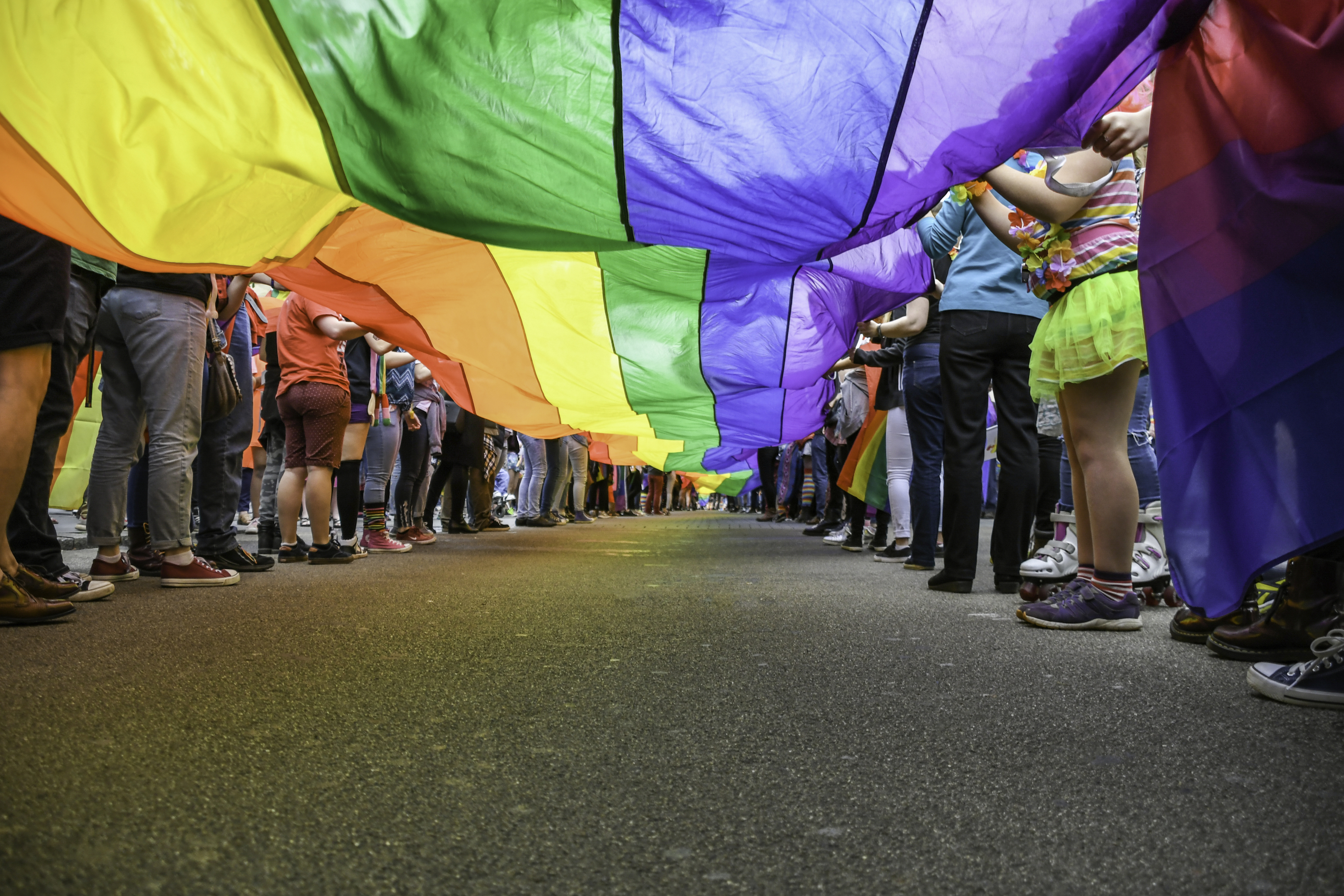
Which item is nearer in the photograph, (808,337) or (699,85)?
(699,85)

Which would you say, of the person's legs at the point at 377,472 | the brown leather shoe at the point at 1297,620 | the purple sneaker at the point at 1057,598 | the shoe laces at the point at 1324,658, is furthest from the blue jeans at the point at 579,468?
the shoe laces at the point at 1324,658

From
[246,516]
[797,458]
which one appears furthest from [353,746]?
[797,458]

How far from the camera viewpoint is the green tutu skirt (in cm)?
217

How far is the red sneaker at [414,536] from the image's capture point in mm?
5906

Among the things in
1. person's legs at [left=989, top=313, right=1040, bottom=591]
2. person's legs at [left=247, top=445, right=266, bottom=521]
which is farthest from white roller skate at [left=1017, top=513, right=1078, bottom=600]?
person's legs at [left=247, top=445, right=266, bottom=521]

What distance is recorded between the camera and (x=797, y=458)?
37.9ft

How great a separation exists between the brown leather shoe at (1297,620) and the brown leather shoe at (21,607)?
2.90 meters

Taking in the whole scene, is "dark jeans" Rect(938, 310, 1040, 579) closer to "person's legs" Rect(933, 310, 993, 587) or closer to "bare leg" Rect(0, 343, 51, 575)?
"person's legs" Rect(933, 310, 993, 587)

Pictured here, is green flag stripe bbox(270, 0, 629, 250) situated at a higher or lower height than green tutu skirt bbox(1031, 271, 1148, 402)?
higher

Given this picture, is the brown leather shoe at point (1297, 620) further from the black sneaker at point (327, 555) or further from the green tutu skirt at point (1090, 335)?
the black sneaker at point (327, 555)

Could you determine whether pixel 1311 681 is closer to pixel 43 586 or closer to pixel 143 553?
pixel 43 586

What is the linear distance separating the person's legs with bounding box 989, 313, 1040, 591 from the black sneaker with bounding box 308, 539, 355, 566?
123 inches

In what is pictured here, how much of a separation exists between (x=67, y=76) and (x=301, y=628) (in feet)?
4.49

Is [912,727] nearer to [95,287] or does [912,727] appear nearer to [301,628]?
[301,628]
